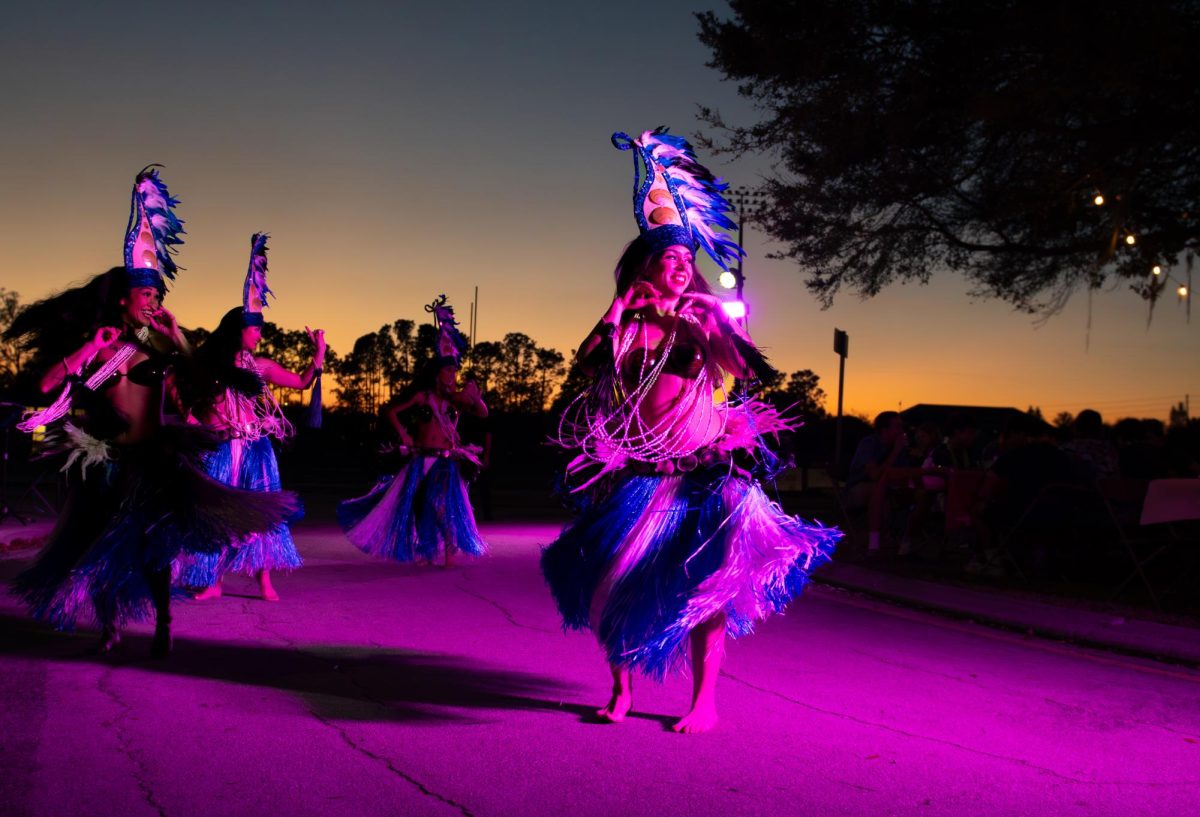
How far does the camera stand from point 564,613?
523cm

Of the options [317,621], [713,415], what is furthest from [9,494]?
[713,415]

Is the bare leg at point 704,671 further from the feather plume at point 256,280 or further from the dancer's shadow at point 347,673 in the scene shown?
the feather plume at point 256,280

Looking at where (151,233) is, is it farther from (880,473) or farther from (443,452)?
(880,473)

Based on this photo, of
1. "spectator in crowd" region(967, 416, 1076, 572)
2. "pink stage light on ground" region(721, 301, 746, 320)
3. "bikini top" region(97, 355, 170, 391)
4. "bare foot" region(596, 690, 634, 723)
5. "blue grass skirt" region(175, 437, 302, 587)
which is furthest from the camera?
"spectator in crowd" region(967, 416, 1076, 572)

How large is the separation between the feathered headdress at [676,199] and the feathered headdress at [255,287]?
413 centimetres

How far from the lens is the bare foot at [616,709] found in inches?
201

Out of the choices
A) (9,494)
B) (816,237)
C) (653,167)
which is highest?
(816,237)

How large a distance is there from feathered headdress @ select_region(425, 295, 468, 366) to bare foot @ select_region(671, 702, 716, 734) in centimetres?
711

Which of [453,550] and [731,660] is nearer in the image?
[731,660]

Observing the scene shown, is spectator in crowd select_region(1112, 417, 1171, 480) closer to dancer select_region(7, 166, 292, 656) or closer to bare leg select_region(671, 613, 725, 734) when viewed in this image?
bare leg select_region(671, 613, 725, 734)

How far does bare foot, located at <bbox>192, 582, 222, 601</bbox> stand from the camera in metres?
8.59

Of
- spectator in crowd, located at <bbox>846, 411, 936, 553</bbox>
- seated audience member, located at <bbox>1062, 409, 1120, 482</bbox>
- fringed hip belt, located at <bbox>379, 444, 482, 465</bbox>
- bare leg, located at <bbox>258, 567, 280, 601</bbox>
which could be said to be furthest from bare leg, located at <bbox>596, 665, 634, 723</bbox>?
spectator in crowd, located at <bbox>846, 411, 936, 553</bbox>

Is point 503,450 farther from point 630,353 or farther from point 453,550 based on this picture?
point 630,353

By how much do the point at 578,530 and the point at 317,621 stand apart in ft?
10.4
